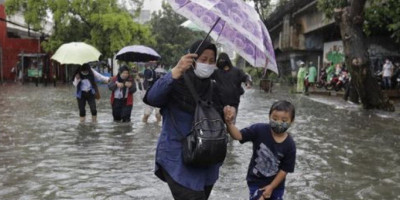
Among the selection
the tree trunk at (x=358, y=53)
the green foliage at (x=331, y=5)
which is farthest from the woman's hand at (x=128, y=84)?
the green foliage at (x=331, y=5)

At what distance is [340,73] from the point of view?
82.1 ft

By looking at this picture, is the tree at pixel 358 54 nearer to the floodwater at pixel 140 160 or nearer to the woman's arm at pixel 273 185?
the floodwater at pixel 140 160

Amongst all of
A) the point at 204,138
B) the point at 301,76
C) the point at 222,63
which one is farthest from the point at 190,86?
the point at 301,76

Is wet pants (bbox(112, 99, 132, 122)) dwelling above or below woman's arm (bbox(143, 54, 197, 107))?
below

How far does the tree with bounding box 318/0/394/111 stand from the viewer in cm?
1469

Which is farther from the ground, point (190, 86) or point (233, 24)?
point (233, 24)

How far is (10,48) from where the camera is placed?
39281mm

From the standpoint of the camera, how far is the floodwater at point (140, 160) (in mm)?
5852

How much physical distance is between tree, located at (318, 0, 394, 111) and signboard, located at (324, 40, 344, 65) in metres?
14.1

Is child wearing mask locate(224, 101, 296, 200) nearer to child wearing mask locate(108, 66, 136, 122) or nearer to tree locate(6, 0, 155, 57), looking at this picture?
child wearing mask locate(108, 66, 136, 122)

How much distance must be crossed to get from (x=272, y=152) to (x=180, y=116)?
773 mm

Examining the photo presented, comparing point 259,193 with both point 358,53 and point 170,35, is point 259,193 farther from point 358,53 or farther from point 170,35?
point 170,35

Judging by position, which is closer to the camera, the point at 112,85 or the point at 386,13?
the point at 112,85

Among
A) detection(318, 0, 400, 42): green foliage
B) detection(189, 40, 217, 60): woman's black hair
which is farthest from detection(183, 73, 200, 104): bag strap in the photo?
detection(318, 0, 400, 42): green foliage
